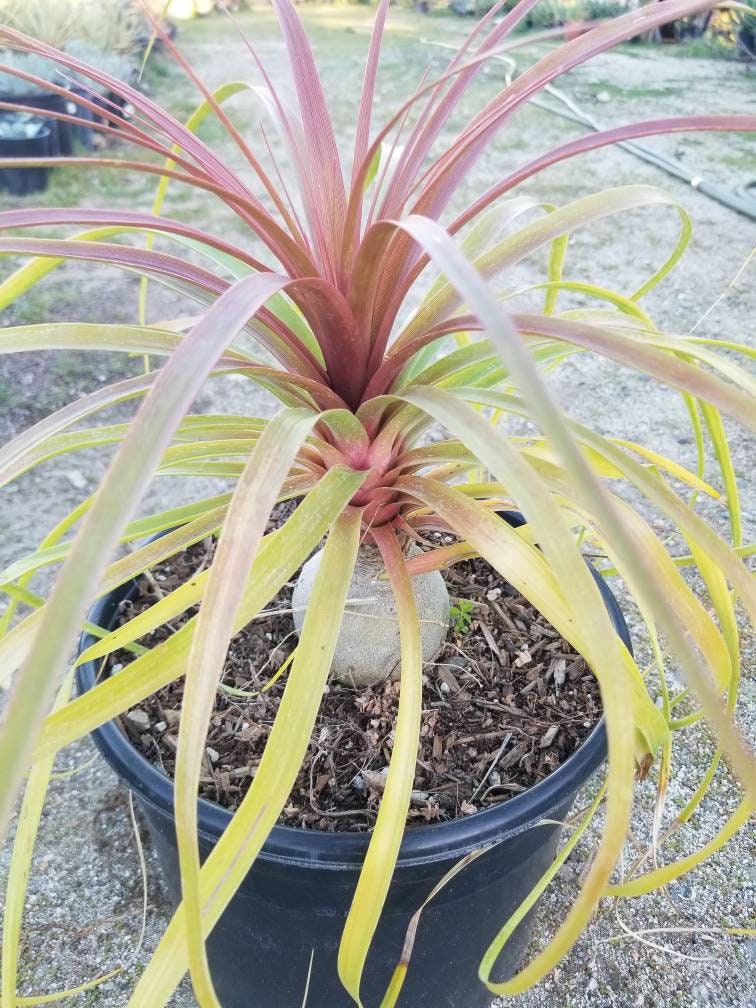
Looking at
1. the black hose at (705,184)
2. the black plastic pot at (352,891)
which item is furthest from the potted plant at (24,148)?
the black plastic pot at (352,891)

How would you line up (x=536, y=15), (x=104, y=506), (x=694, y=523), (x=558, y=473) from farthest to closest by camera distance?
(x=536, y=15)
(x=558, y=473)
(x=694, y=523)
(x=104, y=506)

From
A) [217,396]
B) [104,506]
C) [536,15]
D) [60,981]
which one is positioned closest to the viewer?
[104,506]

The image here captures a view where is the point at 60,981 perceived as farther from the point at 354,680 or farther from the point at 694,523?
the point at 694,523

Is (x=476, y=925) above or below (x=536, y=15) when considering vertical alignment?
below

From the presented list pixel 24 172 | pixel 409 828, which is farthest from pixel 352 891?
pixel 24 172

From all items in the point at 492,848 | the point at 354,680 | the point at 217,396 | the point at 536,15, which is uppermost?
the point at 536,15

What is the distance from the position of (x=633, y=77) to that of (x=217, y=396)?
373 cm

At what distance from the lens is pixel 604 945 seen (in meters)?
0.96

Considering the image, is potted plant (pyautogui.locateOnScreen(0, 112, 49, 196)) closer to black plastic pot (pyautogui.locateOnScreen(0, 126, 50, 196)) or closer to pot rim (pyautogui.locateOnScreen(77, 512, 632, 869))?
black plastic pot (pyautogui.locateOnScreen(0, 126, 50, 196))

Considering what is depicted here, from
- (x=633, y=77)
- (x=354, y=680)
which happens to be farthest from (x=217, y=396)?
(x=633, y=77)

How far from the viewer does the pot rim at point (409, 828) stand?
0.61 m

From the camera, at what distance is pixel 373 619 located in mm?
752

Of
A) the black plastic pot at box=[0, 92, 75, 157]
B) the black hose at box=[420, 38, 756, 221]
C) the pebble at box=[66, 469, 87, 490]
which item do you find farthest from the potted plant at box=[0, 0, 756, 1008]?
the black plastic pot at box=[0, 92, 75, 157]

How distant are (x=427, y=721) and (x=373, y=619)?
122 millimetres
